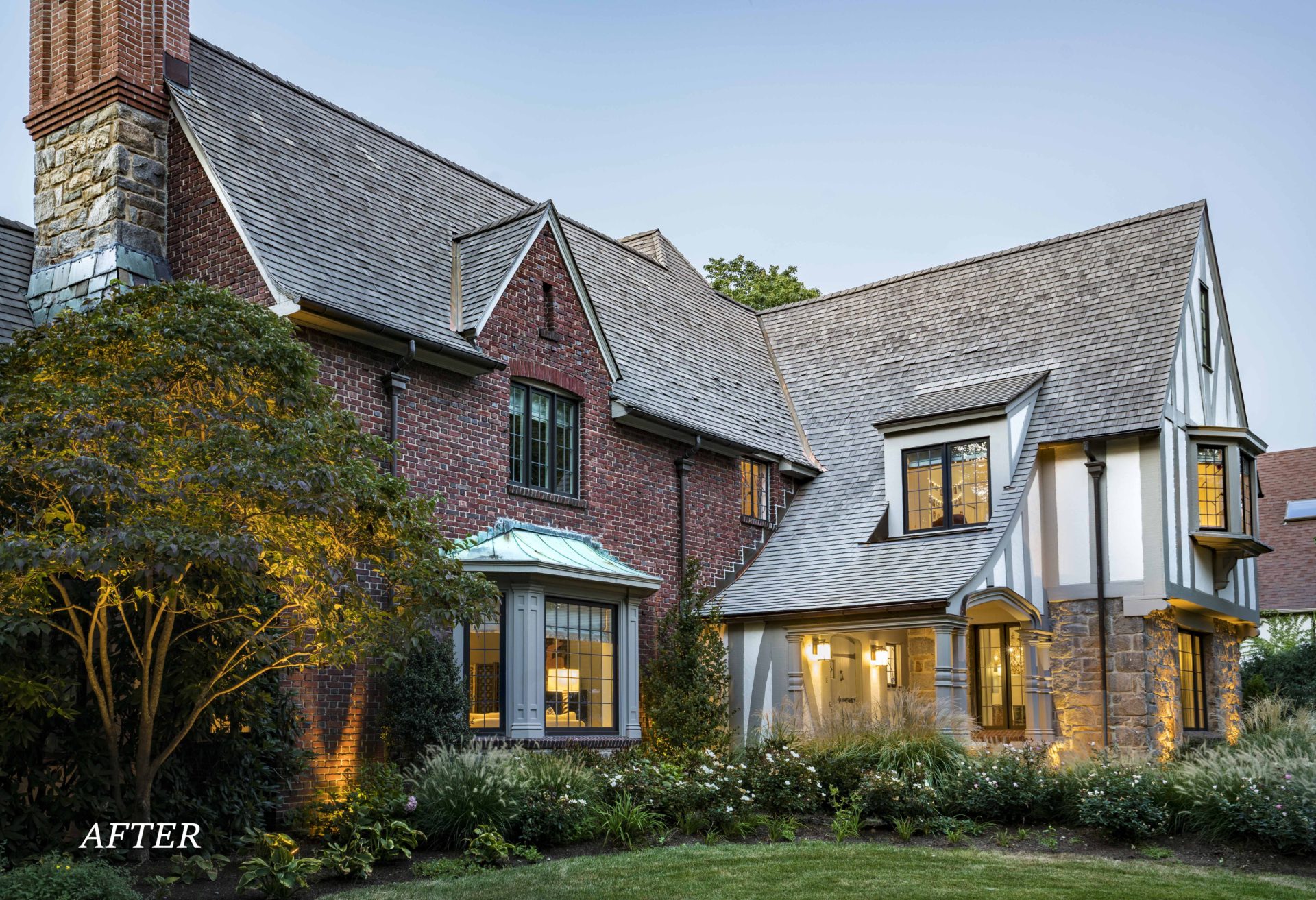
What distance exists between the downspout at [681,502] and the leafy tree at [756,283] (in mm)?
15982

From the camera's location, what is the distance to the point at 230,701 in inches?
459

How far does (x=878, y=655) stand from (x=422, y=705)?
31.6ft

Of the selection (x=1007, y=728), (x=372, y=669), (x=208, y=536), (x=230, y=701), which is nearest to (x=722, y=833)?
(x=372, y=669)

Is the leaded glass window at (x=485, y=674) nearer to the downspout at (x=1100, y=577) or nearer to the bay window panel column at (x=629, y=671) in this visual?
the bay window panel column at (x=629, y=671)

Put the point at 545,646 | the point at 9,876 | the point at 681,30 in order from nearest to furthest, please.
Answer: the point at 9,876, the point at 545,646, the point at 681,30

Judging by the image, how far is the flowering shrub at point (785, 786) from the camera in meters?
13.2

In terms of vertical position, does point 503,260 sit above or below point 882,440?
above

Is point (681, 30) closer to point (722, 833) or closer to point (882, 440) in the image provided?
point (882, 440)

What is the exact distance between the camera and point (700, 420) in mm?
20000

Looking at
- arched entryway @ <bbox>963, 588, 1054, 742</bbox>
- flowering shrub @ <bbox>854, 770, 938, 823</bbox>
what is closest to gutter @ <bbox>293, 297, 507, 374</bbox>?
flowering shrub @ <bbox>854, 770, 938, 823</bbox>

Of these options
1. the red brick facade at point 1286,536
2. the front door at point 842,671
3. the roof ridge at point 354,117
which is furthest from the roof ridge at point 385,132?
the red brick facade at point 1286,536

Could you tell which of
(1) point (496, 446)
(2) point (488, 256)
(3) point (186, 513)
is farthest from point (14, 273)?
(3) point (186, 513)

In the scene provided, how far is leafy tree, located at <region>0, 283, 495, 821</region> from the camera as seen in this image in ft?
29.6

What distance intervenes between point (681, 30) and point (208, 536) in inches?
459
